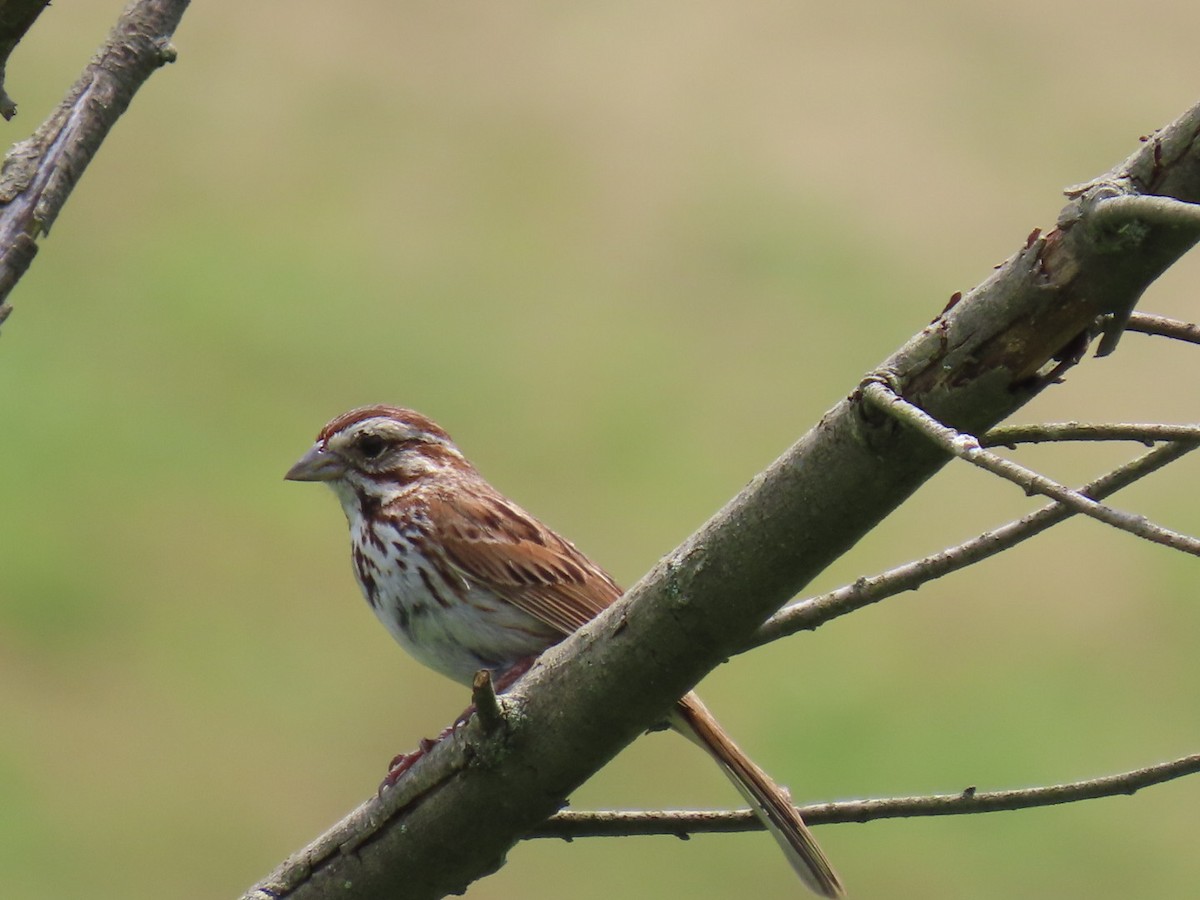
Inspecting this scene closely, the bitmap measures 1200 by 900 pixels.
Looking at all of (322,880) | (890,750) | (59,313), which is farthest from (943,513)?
(322,880)

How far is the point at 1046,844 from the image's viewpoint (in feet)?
23.5

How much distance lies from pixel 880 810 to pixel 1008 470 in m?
0.81

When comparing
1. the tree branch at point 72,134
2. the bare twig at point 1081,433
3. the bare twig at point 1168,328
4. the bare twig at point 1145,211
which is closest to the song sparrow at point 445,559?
the tree branch at point 72,134

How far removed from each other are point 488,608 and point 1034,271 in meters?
1.82

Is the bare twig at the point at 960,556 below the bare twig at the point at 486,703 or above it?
below

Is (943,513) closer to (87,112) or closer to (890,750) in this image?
(890,750)

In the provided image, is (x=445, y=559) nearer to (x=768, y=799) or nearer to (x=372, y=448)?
(x=372, y=448)

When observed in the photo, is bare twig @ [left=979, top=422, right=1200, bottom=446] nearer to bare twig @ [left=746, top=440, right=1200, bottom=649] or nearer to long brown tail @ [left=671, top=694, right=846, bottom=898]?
bare twig @ [left=746, top=440, right=1200, bottom=649]

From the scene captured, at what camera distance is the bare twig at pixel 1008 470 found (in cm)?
165

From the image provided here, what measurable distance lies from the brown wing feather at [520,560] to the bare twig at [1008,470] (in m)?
1.62

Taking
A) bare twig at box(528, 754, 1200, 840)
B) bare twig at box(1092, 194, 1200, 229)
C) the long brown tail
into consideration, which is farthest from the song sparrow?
bare twig at box(1092, 194, 1200, 229)

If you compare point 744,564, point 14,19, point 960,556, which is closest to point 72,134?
point 14,19

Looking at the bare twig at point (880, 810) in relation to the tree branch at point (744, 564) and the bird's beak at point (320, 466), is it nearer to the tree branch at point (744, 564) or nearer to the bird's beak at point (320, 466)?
the tree branch at point (744, 564)

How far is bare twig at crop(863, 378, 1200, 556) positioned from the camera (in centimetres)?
165
